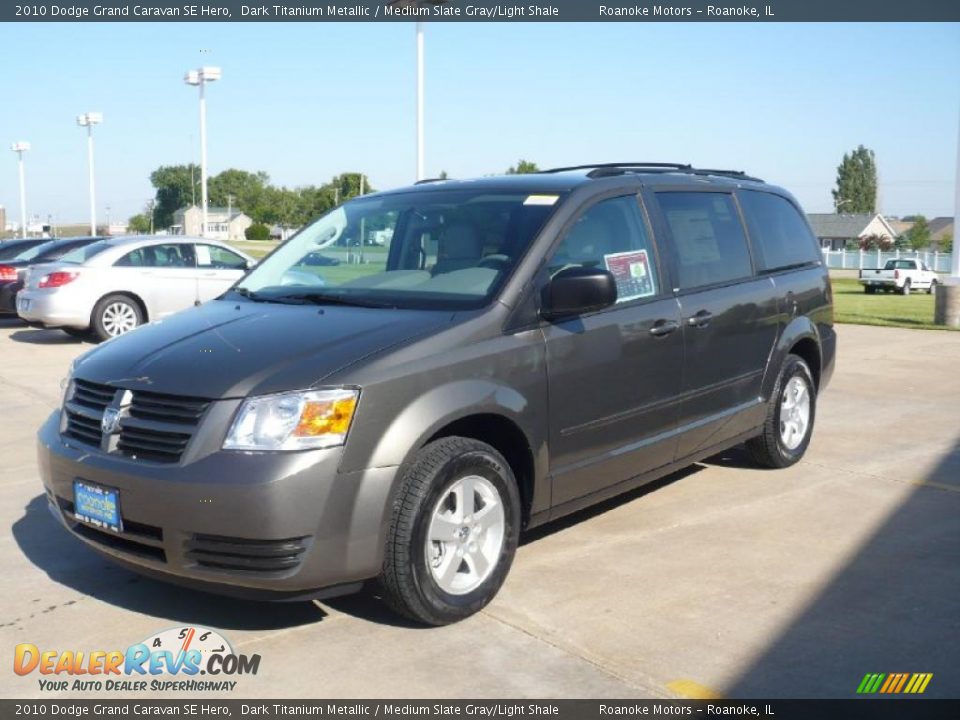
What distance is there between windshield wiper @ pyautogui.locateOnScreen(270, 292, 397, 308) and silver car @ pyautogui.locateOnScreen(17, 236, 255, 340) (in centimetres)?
888

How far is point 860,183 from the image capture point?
12138 cm

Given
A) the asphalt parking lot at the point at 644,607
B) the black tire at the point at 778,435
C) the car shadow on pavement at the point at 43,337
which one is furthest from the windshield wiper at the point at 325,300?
the car shadow on pavement at the point at 43,337

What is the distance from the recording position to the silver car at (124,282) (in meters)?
13.6

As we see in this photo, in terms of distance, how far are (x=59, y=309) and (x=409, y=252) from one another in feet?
32.8

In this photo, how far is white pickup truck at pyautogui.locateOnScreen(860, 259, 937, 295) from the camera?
40.3m

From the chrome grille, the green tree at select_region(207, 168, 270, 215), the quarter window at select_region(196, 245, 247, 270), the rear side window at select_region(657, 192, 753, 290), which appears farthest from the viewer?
the green tree at select_region(207, 168, 270, 215)

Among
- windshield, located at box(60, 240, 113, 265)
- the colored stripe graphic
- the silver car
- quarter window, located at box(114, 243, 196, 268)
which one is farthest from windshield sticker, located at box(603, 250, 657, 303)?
windshield, located at box(60, 240, 113, 265)

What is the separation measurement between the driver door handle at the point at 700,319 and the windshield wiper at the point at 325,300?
1767mm

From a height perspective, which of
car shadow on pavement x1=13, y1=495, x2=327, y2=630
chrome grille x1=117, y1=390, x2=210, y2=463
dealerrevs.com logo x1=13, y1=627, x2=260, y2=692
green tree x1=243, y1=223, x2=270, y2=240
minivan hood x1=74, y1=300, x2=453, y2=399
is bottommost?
dealerrevs.com logo x1=13, y1=627, x2=260, y2=692

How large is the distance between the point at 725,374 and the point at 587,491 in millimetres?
1434

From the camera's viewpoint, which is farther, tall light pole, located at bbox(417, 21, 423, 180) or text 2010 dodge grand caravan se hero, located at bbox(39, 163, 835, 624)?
tall light pole, located at bbox(417, 21, 423, 180)

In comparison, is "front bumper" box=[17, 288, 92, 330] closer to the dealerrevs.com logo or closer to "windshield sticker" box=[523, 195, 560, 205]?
"windshield sticker" box=[523, 195, 560, 205]

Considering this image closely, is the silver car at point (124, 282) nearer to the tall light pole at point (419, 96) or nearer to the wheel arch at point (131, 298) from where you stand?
the wheel arch at point (131, 298)

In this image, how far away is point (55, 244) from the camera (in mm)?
17750
